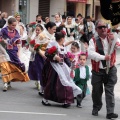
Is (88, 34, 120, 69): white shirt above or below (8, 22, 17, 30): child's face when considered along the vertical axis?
below

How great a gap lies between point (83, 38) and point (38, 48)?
28.0ft

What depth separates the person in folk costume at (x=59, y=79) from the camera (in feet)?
31.7

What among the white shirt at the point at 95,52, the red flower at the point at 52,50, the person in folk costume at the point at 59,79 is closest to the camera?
the white shirt at the point at 95,52

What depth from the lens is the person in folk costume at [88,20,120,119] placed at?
848 cm

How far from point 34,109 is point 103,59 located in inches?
73.1

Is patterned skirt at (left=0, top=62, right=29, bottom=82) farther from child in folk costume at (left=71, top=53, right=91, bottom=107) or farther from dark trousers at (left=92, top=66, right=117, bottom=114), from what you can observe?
dark trousers at (left=92, top=66, right=117, bottom=114)

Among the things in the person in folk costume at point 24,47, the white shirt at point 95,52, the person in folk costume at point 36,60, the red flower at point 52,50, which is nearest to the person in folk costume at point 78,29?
the person in folk costume at point 24,47

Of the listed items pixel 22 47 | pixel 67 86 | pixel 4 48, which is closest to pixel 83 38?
pixel 22 47

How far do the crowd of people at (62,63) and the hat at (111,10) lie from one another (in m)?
1.12

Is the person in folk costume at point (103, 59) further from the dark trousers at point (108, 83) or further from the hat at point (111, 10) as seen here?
the hat at point (111, 10)

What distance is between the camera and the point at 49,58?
9.67 meters

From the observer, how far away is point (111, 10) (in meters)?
5.54

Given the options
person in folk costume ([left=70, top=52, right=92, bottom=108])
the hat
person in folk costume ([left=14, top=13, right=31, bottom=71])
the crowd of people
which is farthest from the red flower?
the hat

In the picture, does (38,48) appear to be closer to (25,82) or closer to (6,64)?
(6,64)
